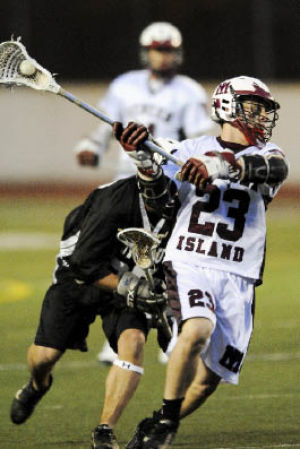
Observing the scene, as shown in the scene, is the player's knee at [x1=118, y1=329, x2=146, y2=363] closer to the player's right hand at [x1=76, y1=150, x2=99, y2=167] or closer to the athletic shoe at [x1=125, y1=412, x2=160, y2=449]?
the athletic shoe at [x1=125, y1=412, x2=160, y2=449]

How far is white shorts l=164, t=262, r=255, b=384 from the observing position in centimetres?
544

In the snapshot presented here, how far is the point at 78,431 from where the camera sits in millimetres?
6438

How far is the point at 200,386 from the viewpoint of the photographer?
5.76m

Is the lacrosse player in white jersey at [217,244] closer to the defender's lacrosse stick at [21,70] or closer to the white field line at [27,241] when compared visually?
the defender's lacrosse stick at [21,70]

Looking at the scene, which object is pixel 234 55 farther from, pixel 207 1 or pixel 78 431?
pixel 78 431

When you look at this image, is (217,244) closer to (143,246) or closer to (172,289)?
(172,289)

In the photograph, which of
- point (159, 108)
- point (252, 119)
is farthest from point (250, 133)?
point (159, 108)

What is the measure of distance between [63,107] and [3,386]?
14176 mm

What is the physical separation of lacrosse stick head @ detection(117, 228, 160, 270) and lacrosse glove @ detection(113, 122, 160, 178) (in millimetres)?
272

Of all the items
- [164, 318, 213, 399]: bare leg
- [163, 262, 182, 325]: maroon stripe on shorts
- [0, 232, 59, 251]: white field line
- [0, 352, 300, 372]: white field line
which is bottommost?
[0, 232, 59, 251]: white field line

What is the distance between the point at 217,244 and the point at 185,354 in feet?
1.78

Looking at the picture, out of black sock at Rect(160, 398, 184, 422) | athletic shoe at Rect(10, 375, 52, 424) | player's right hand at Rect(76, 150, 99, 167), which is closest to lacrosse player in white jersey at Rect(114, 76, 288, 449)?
black sock at Rect(160, 398, 184, 422)

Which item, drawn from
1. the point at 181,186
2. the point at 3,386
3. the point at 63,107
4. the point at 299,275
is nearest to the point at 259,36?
the point at 63,107

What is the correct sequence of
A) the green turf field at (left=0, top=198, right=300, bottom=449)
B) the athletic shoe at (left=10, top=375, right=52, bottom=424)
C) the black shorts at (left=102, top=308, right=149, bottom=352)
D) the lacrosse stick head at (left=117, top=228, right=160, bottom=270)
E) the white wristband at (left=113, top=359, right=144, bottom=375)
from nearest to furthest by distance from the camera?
the lacrosse stick head at (left=117, top=228, right=160, bottom=270)
the white wristband at (left=113, top=359, right=144, bottom=375)
the black shorts at (left=102, top=308, right=149, bottom=352)
the green turf field at (left=0, top=198, right=300, bottom=449)
the athletic shoe at (left=10, top=375, right=52, bottom=424)
